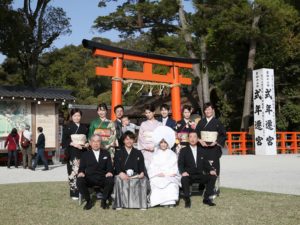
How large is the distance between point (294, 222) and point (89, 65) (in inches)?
1370

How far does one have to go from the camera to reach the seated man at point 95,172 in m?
5.80

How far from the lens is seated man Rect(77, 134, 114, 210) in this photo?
5801 millimetres

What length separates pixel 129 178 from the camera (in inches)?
231

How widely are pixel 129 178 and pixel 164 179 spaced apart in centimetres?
48

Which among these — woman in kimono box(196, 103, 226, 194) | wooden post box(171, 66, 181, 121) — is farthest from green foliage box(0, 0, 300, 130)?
woman in kimono box(196, 103, 226, 194)

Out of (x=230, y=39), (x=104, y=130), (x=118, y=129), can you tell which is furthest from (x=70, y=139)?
(x=230, y=39)

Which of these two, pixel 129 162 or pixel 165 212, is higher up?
pixel 129 162

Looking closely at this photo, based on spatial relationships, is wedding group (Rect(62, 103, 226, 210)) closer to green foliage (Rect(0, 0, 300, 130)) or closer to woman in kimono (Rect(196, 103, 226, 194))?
woman in kimono (Rect(196, 103, 226, 194))

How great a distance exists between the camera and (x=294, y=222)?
470 centimetres

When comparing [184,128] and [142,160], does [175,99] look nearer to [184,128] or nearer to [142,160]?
[184,128]

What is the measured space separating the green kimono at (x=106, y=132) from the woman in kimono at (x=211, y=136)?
132 centimetres

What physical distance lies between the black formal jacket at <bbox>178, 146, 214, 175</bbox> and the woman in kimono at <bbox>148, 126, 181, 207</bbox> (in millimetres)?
219

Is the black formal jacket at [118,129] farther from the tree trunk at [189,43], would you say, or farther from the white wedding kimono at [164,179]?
the tree trunk at [189,43]

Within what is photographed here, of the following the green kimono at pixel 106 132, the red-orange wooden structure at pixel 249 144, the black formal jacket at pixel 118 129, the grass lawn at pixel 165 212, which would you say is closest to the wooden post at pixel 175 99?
the red-orange wooden structure at pixel 249 144
